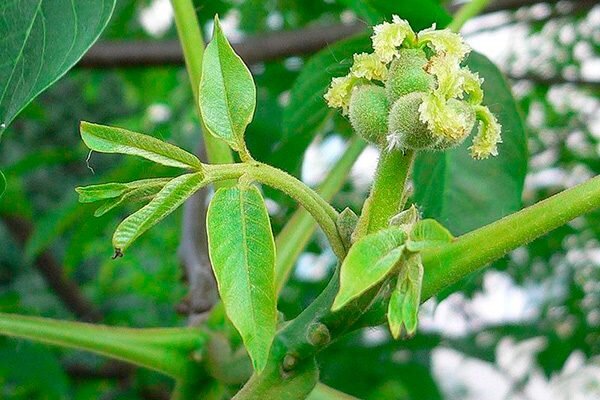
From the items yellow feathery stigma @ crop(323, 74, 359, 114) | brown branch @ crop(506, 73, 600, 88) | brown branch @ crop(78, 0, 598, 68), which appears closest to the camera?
yellow feathery stigma @ crop(323, 74, 359, 114)

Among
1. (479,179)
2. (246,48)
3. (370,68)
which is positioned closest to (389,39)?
(370,68)

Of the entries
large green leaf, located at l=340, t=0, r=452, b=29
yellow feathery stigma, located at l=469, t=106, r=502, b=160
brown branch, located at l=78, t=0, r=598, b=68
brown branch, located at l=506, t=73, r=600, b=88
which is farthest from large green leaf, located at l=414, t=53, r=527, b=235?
brown branch, located at l=506, t=73, r=600, b=88

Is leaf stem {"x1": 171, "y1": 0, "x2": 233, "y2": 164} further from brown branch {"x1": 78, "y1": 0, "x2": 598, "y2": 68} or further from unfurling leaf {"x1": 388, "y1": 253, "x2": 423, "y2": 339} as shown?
brown branch {"x1": 78, "y1": 0, "x2": 598, "y2": 68}

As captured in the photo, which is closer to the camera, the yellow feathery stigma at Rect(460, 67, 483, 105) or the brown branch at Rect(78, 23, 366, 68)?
the yellow feathery stigma at Rect(460, 67, 483, 105)

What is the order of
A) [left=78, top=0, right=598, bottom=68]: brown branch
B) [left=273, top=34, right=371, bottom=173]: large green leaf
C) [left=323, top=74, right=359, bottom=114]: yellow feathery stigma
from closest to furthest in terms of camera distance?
[left=323, top=74, right=359, bottom=114]: yellow feathery stigma
[left=273, top=34, right=371, bottom=173]: large green leaf
[left=78, top=0, right=598, bottom=68]: brown branch

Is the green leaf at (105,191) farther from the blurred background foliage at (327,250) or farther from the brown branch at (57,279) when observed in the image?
the brown branch at (57,279)

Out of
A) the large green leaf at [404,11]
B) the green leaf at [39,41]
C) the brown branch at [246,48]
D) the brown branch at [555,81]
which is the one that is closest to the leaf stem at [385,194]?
the green leaf at [39,41]
